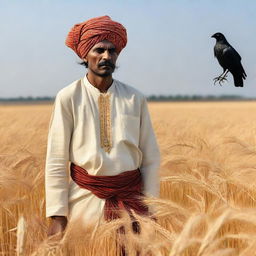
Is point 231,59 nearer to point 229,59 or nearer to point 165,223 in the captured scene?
point 229,59

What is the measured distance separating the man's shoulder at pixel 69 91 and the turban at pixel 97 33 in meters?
0.10

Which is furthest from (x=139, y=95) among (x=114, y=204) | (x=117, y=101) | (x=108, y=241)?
(x=108, y=241)

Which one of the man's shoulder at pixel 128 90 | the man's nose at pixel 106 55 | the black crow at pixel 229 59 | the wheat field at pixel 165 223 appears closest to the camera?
the wheat field at pixel 165 223

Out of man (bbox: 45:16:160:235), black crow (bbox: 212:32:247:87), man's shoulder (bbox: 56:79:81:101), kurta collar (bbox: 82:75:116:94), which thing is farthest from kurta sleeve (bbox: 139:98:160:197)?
black crow (bbox: 212:32:247:87)

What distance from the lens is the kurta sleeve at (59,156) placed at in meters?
1.61

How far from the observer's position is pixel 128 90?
5.52 feet

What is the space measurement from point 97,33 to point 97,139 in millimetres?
335

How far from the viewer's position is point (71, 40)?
65.5 inches

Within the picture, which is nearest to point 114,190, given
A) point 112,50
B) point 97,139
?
point 97,139

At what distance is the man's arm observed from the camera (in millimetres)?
1609

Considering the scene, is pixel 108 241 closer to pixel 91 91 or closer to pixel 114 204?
pixel 114 204

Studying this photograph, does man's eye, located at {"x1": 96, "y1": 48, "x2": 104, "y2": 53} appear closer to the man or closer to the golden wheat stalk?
the man

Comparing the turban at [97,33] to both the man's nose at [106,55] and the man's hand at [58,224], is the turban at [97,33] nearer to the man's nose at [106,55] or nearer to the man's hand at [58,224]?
the man's nose at [106,55]

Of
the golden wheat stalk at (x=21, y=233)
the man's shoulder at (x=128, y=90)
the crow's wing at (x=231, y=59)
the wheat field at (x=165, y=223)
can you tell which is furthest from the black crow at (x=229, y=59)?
the golden wheat stalk at (x=21, y=233)
